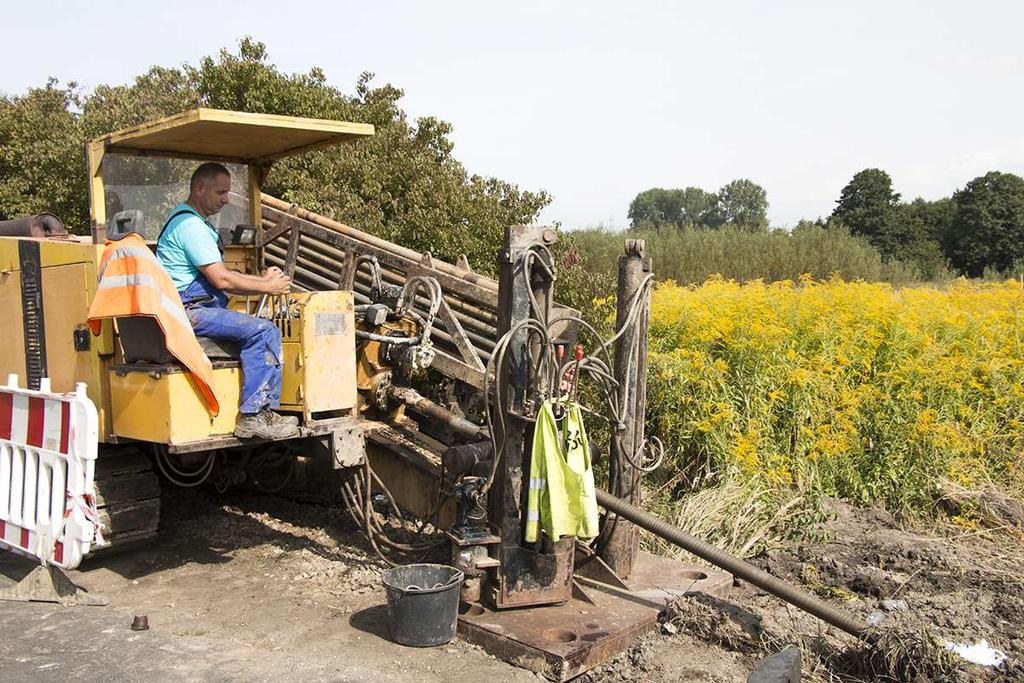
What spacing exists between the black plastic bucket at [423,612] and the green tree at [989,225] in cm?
2637

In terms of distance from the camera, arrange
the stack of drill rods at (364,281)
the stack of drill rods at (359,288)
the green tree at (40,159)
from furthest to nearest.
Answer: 1. the green tree at (40,159)
2. the stack of drill rods at (364,281)
3. the stack of drill rods at (359,288)

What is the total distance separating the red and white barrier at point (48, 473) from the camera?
5266mm

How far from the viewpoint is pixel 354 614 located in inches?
206

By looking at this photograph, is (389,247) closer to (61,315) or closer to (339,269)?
(339,269)

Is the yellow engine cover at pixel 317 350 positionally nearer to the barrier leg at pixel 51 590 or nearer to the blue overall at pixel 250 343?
the blue overall at pixel 250 343

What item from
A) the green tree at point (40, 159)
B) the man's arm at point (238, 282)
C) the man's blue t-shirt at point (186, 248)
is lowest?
the man's arm at point (238, 282)

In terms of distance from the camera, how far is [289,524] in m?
6.89

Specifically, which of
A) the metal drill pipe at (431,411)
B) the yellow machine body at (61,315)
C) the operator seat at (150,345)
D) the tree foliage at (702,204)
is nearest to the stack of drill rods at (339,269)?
the metal drill pipe at (431,411)

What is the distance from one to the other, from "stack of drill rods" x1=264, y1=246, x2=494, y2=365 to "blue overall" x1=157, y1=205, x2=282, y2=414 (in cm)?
82

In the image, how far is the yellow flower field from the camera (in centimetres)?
722

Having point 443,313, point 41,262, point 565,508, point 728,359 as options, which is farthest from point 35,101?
point 565,508

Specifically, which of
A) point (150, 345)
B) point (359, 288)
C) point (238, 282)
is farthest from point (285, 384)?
point (359, 288)

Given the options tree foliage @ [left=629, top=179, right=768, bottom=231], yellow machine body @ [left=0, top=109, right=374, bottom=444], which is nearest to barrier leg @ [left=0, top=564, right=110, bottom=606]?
yellow machine body @ [left=0, top=109, right=374, bottom=444]

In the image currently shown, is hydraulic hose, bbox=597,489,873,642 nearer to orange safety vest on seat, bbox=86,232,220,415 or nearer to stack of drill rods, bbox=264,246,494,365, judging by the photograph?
stack of drill rods, bbox=264,246,494,365
